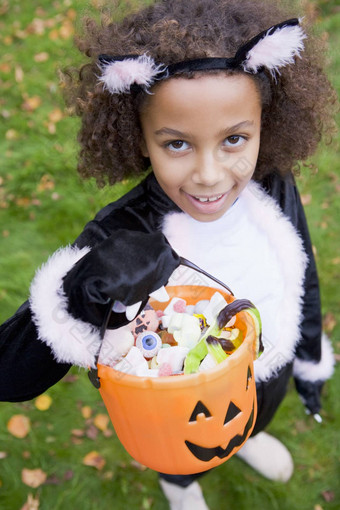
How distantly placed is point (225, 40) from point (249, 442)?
5.01 feet

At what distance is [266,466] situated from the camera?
204cm

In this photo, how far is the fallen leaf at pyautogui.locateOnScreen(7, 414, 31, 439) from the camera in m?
2.23

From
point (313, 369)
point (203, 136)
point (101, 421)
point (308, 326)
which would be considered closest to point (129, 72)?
point (203, 136)

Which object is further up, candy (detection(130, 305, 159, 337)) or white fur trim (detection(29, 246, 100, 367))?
white fur trim (detection(29, 246, 100, 367))

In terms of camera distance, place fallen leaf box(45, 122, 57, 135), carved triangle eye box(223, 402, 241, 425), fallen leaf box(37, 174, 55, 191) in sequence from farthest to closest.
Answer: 1. fallen leaf box(45, 122, 57, 135)
2. fallen leaf box(37, 174, 55, 191)
3. carved triangle eye box(223, 402, 241, 425)

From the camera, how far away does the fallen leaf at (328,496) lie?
201 cm

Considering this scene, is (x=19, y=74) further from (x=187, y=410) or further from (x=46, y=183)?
(x=187, y=410)

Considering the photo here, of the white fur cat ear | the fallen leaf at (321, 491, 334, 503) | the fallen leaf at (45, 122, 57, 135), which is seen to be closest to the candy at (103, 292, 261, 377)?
the white fur cat ear

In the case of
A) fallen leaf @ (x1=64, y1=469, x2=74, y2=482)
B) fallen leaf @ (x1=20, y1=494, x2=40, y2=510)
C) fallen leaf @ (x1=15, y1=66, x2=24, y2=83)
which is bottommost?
fallen leaf @ (x1=20, y1=494, x2=40, y2=510)

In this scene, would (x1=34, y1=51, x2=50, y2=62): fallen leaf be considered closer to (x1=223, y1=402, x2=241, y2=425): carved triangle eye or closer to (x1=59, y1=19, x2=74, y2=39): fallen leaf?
(x1=59, y1=19, x2=74, y2=39): fallen leaf

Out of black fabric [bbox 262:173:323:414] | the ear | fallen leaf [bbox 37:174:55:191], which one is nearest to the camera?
the ear

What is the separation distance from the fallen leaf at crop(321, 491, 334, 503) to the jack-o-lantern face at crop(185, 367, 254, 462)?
100cm

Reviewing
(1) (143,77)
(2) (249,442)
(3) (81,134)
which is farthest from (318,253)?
(1) (143,77)

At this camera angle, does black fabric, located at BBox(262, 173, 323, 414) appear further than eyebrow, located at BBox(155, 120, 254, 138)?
Yes
